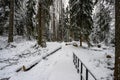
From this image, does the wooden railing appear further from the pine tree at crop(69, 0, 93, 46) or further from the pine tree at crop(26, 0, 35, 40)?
the pine tree at crop(26, 0, 35, 40)

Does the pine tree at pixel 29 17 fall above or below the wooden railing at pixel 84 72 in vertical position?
above

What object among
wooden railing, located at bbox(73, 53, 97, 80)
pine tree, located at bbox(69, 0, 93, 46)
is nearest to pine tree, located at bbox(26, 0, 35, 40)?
pine tree, located at bbox(69, 0, 93, 46)

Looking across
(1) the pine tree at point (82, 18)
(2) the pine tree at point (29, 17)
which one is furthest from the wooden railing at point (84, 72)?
(2) the pine tree at point (29, 17)

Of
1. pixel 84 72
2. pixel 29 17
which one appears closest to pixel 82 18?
pixel 29 17

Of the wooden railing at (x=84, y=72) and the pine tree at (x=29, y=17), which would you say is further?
the pine tree at (x=29, y=17)

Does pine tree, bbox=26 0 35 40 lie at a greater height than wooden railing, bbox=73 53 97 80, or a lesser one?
greater

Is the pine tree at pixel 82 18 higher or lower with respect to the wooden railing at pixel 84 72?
higher

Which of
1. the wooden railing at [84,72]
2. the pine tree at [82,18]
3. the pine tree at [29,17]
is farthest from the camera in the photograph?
the pine tree at [29,17]

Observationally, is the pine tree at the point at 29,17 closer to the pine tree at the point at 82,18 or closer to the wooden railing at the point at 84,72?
the pine tree at the point at 82,18

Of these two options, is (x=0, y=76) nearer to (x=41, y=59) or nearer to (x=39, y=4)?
(x=41, y=59)

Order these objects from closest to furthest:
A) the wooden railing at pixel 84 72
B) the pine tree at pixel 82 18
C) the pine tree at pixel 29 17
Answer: the wooden railing at pixel 84 72, the pine tree at pixel 82 18, the pine tree at pixel 29 17

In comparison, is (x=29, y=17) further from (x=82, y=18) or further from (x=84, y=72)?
(x=84, y=72)

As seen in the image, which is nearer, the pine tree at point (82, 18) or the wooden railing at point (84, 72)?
the wooden railing at point (84, 72)

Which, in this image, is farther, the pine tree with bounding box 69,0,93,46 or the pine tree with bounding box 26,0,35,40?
the pine tree with bounding box 26,0,35,40
